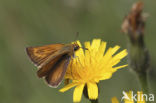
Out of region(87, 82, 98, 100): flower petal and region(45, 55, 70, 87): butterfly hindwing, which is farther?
region(45, 55, 70, 87): butterfly hindwing

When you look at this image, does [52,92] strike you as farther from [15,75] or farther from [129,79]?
[129,79]

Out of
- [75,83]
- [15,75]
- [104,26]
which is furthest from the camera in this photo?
[104,26]

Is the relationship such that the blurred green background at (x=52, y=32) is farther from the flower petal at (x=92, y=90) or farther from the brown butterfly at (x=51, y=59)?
the flower petal at (x=92, y=90)

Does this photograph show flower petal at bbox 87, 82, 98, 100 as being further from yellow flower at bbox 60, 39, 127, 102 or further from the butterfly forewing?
the butterfly forewing

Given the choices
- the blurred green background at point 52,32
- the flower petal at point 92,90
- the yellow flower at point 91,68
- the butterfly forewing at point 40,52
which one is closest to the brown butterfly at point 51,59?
the butterfly forewing at point 40,52

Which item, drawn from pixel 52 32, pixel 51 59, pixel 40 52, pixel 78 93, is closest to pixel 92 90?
pixel 78 93

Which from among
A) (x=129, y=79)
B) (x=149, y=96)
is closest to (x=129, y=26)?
(x=149, y=96)

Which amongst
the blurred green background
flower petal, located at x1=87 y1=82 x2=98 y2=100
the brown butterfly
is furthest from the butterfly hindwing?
the blurred green background
